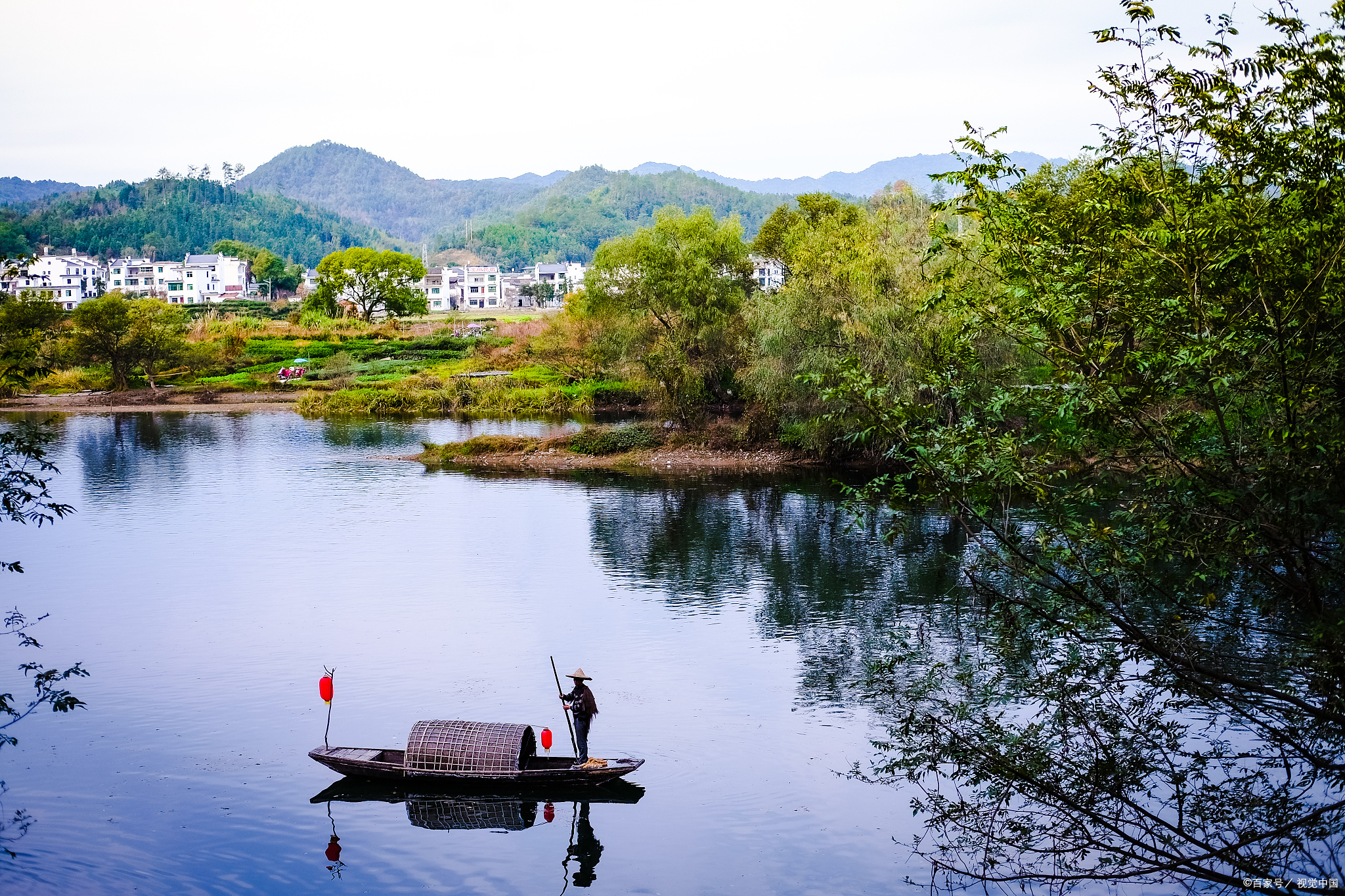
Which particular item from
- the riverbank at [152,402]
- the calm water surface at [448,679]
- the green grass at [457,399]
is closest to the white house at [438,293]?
the riverbank at [152,402]

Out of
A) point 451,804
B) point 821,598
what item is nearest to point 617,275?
point 821,598

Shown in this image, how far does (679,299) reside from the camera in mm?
48719

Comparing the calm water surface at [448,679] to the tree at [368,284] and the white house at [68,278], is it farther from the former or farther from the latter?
the white house at [68,278]

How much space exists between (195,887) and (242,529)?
2077 centimetres

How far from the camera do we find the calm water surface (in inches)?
547

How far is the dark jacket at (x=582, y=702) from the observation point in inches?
623

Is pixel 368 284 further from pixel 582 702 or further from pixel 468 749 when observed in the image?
pixel 468 749

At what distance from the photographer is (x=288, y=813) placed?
14.9m

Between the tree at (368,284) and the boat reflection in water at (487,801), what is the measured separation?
327 ft

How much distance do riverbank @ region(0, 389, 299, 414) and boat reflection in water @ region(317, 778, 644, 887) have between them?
55.4 meters

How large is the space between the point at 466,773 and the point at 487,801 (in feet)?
2.13

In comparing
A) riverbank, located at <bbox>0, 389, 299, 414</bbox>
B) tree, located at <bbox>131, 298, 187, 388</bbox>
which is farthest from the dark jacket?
tree, located at <bbox>131, 298, 187, 388</bbox>

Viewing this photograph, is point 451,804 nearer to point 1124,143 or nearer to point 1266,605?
point 1266,605

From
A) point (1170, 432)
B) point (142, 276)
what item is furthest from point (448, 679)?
point (142, 276)
